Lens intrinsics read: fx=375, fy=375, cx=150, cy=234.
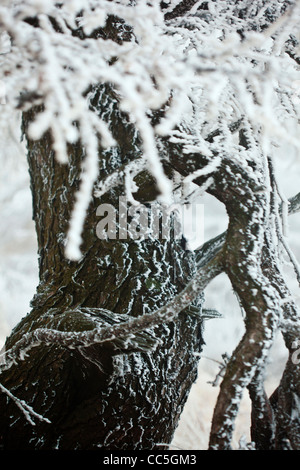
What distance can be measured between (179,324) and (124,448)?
383 mm

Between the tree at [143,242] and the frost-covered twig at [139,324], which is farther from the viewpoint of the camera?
the frost-covered twig at [139,324]

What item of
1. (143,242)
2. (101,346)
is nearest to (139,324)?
(101,346)

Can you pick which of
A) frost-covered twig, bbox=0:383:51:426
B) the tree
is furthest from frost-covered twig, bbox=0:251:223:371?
frost-covered twig, bbox=0:383:51:426

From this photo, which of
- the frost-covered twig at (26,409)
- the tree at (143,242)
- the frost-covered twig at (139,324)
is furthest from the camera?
the frost-covered twig at (26,409)

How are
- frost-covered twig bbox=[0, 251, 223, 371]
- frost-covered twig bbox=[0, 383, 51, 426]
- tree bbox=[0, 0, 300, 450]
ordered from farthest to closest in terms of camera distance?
frost-covered twig bbox=[0, 383, 51, 426] < frost-covered twig bbox=[0, 251, 223, 371] < tree bbox=[0, 0, 300, 450]

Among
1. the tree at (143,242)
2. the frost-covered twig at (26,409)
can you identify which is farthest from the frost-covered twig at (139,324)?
the frost-covered twig at (26,409)

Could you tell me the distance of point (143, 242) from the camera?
4.00ft

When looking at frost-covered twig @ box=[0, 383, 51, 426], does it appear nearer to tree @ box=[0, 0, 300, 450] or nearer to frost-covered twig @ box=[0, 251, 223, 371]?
tree @ box=[0, 0, 300, 450]

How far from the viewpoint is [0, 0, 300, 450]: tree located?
0.70 m

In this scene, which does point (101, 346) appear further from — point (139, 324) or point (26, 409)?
point (26, 409)

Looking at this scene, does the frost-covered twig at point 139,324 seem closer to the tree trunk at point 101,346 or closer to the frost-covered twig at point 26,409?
the tree trunk at point 101,346

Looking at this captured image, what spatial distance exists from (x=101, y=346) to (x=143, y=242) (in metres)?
0.36

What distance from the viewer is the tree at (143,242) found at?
698 mm

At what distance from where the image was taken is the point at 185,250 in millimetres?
1297
